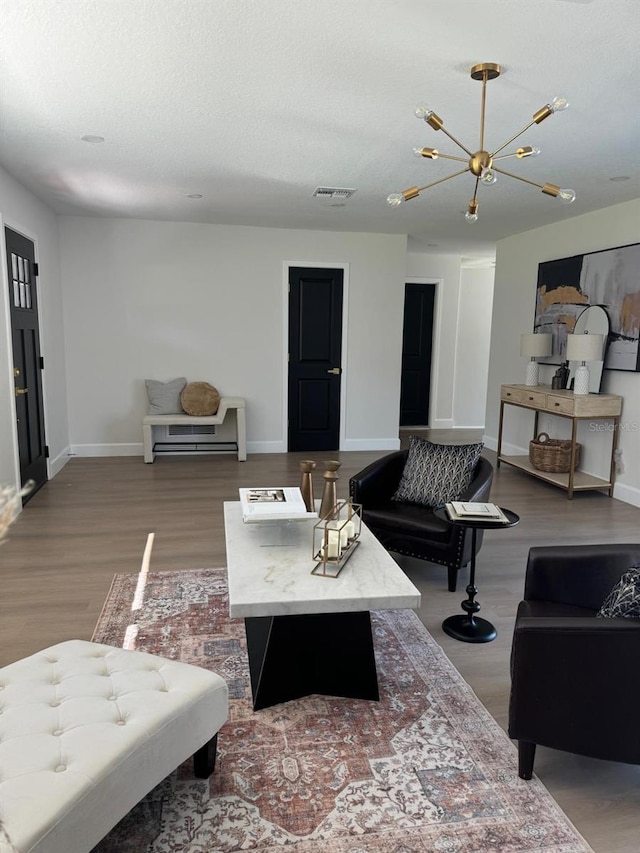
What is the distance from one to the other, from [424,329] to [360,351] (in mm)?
2374

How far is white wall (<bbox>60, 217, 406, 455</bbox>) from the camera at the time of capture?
649 cm

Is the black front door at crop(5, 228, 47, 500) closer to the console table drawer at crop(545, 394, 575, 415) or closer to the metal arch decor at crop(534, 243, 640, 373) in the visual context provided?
the console table drawer at crop(545, 394, 575, 415)

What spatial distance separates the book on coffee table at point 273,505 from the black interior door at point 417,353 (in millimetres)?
6388

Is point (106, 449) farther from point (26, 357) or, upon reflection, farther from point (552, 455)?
point (552, 455)

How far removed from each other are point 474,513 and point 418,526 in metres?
0.60

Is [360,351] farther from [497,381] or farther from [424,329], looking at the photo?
[424,329]

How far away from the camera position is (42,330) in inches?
220

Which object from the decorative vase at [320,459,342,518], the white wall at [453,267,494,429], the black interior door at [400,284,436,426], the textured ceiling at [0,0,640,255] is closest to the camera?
the textured ceiling at [0,0,640,255]

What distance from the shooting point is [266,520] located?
257 cm

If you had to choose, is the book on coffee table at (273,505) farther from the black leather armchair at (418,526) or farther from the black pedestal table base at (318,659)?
the black leather armchair at (418,526)

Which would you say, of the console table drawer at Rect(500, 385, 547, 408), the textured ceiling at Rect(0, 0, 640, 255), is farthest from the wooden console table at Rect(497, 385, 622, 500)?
the textured ceiling at Rect(0, 0, 640, 255)

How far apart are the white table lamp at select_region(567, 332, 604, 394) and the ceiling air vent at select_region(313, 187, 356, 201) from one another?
2333 mm

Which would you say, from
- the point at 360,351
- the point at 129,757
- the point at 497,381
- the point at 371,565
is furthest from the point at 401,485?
the point at 497,381

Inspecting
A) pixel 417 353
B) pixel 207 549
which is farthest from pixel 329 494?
pixel 417 353
